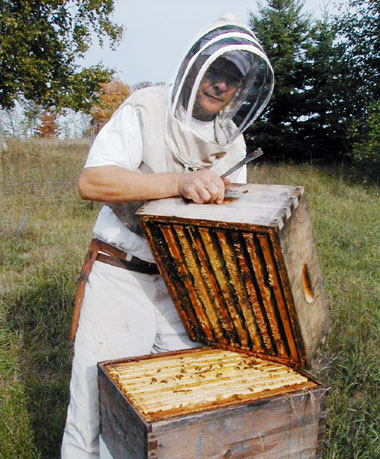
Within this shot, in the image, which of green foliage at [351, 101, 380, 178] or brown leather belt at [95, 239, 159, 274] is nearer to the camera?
brown leather belt at [95, 239, 159, 274]

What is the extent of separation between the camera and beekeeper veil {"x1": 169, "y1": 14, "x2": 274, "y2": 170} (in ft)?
5.29

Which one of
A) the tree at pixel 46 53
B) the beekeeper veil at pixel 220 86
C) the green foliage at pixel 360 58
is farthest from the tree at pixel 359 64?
the beekeeper veil at pixel 220 86

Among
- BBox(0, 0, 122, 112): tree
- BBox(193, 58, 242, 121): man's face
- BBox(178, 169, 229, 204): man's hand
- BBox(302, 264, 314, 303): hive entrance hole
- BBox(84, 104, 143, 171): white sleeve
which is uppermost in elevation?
BBox(0, 0, 122, 112): tree

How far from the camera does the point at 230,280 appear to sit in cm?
145

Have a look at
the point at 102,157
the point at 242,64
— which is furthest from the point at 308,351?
the point at 242,64

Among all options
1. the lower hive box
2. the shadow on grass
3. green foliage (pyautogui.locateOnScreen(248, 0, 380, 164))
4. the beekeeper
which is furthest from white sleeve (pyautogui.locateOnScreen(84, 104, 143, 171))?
green foliage (pyautogui.locateOnScreen(248, 0, 380, 164))

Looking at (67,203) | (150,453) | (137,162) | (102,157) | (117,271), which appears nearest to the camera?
(150,453)

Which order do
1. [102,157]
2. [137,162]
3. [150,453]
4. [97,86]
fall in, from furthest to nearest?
1. [97,86]
2. [137,162]
3. [102,157]
4. [150,453]

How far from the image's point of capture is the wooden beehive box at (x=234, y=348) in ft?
4.19

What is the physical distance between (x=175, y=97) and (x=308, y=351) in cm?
97

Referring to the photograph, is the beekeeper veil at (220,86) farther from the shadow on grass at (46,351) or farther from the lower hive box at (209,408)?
the shadow on grass at (46,351)

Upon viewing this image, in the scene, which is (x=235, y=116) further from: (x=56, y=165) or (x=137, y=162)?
(x=56, y=165)

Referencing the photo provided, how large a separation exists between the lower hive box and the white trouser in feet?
0.78

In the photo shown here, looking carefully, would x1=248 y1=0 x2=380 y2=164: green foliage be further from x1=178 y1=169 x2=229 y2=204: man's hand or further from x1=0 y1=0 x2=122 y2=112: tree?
x1=178 y1=169 x2=229 y2=204: man's hand
